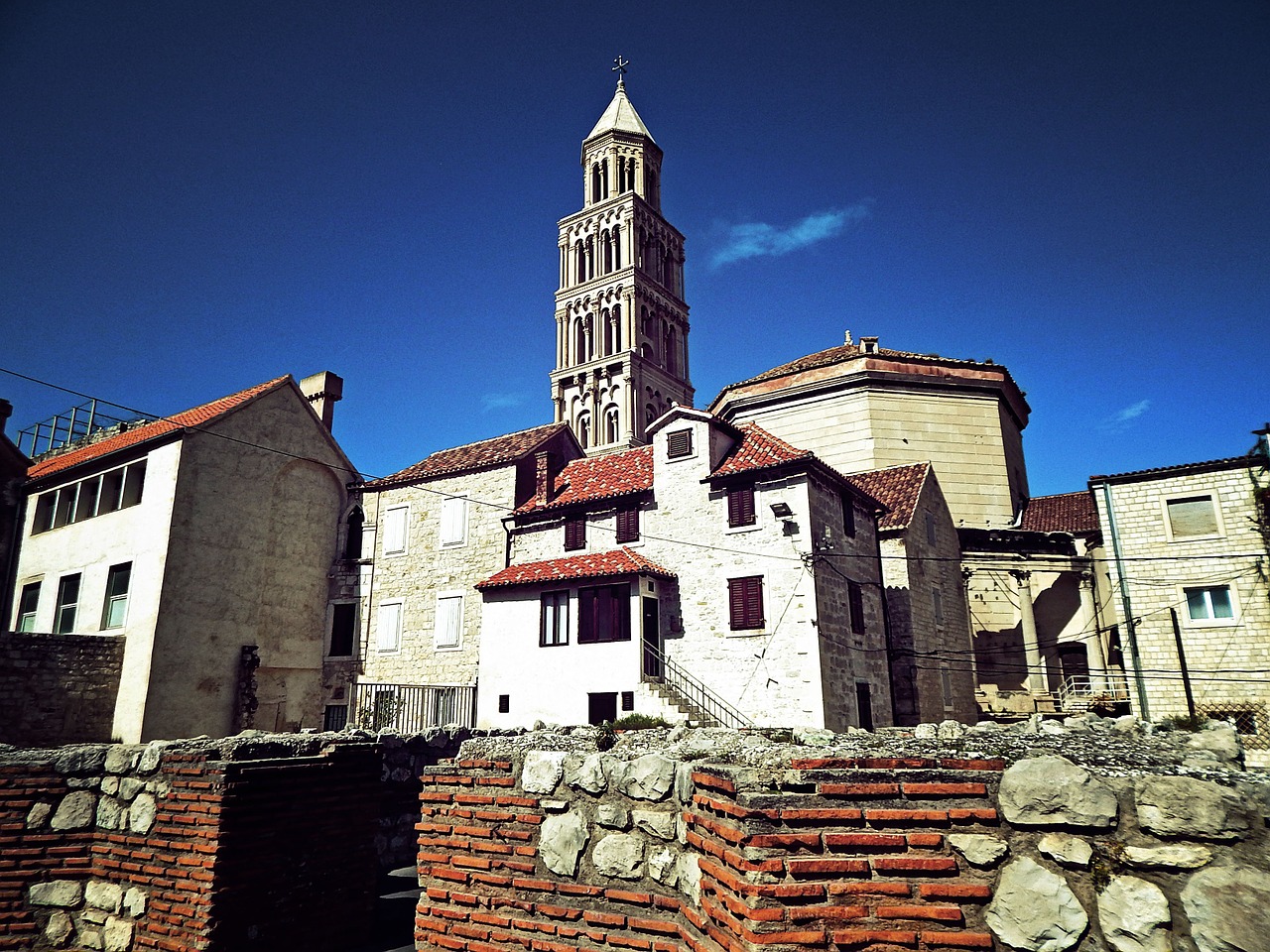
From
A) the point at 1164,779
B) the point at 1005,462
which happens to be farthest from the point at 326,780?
the point at 1005,462

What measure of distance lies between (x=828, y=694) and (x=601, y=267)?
54.2 m

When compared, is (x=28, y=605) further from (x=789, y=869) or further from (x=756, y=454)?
(x=789, y=869)

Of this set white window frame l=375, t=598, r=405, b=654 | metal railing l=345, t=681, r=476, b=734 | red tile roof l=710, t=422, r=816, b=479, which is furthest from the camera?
white window frame l=375, t=598, r=405, b=654

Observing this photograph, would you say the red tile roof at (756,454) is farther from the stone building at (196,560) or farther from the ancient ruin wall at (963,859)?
the ancient ruin wall at (963,859)

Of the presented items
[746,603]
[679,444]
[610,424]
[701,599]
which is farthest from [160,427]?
[610,424]

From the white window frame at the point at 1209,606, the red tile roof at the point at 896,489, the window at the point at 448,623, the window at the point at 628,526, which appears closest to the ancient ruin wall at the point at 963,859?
the window at the point at 628,526

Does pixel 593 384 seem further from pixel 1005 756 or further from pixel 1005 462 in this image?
pixel 1005 756

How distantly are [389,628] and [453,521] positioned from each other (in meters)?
4.77

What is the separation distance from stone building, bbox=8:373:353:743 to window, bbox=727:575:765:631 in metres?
15.5

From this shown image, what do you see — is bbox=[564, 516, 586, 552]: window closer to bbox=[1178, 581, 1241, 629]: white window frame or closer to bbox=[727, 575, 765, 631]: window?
bbox=[727, 575, 765, 631]: window

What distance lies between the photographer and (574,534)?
26.6 meters

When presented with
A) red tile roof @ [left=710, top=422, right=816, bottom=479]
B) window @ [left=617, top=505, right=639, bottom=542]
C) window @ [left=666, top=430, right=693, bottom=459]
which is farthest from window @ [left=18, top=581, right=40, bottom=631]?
red tile roof @ [left=710, top=422, right=816, bottom=479]

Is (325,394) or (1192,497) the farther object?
(325,394)

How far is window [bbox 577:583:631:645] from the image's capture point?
2316 centimetres
